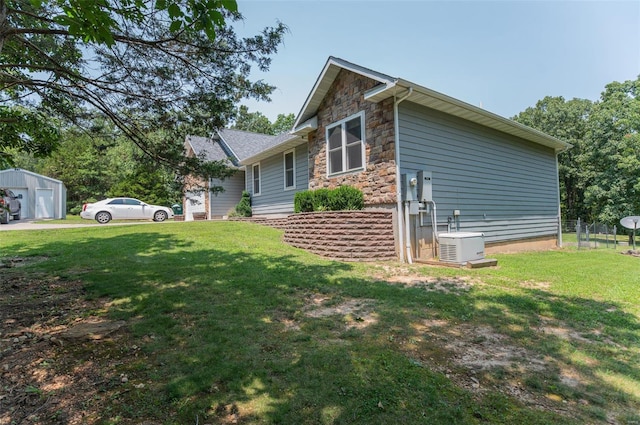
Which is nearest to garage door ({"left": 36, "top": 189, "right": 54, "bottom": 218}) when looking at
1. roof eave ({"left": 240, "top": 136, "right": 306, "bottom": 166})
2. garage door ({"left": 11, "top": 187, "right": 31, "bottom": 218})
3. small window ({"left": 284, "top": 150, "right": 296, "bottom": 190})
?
garage door ({"left": 11, "top": 187, "right": 31, "bottom": 218})

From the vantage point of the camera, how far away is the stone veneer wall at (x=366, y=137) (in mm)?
8094

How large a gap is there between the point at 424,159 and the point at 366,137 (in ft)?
5.41

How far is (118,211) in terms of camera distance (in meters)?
16.6

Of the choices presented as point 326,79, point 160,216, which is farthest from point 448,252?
point 160,216

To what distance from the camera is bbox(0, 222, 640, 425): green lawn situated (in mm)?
2049

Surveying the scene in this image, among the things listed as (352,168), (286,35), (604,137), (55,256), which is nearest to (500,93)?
(604,137)

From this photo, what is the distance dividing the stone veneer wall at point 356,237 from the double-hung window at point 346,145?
1687 mm

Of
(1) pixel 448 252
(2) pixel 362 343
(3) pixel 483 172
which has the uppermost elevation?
(3) pixel 483 172

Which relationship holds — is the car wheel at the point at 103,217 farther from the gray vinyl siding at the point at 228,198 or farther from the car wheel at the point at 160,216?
the gray vinyl siding at the point at 228,198

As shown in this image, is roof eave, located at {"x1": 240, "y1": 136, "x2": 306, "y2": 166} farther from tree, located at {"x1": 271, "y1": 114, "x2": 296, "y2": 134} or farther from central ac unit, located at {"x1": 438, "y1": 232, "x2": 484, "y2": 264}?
tree, located at {"x1": 271, "y1": 114, "x2": 296, "y2": 134}

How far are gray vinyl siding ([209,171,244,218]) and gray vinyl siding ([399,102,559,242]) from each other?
35.8 feet

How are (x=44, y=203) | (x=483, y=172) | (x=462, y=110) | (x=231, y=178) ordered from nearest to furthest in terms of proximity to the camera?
(x=462, y=110), (x=483, y=172), (x=231, y=178), (x=44, y=203)

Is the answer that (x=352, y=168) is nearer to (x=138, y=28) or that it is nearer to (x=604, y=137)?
(x=138, y=28)

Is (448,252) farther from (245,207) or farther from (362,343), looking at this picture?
(245,207)
